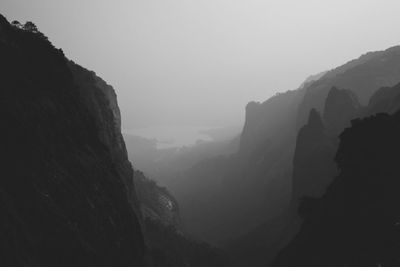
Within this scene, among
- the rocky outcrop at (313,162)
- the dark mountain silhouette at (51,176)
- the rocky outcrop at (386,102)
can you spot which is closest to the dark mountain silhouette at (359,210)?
the dark mountain silhouette at (51,176)

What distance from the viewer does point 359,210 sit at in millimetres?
35594

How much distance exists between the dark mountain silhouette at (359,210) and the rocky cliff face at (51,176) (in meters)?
20.1

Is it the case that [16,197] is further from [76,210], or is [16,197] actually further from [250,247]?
[250,247]

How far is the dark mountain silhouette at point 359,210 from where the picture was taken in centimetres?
3162

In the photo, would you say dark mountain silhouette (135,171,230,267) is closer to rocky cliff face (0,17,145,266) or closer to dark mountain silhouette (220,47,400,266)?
dark mountain silhouette (220,47,400,266)

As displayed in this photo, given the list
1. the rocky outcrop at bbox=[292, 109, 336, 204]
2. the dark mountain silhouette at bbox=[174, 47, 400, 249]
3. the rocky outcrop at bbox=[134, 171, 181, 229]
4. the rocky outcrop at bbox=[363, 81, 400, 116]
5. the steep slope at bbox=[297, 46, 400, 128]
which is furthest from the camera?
the steep slope at bbox=[297, 46, 400, 128]

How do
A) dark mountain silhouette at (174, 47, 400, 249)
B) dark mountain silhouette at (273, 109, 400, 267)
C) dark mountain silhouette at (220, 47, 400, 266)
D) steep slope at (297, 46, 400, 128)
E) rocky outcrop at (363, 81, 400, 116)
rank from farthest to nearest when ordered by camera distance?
steep slope at (297, 46, 400, 128), dark mountain silhouette at (174, 47, 400, 249), dark mountain silhouette at (220, 47, 400, 266), rocky outcrop at (363, 81, 400, 116), dark mountain silhouette at (273, 109, 400, 267)

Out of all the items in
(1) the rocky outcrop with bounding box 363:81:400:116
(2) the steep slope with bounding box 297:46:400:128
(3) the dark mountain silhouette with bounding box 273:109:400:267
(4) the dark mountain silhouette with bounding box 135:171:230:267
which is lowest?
(4) the dark mountain silhouette with bounding box 135:171:230:267

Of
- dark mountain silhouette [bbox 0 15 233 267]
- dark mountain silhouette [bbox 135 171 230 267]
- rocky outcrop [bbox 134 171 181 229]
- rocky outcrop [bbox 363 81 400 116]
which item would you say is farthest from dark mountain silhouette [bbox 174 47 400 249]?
dark mountain silhouette [bbox 0 15 233 267]

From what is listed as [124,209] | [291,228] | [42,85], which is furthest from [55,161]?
[291,228]

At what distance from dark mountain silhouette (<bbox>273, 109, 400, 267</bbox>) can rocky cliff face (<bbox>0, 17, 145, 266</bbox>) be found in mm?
20109

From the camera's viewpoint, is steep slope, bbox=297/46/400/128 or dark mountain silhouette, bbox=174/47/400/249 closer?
dark mountain silhouette, bbox=174/47/400/249

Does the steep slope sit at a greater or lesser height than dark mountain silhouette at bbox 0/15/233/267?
greater

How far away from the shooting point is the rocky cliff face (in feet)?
88.1
